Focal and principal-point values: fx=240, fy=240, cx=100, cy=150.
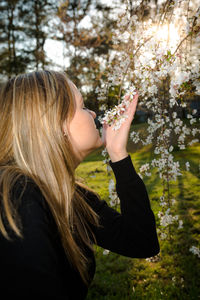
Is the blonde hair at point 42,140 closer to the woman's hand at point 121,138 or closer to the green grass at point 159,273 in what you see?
the woman's hand at point 121,138

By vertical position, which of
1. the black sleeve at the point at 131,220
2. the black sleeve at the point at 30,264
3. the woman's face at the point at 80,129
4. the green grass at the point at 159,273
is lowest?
the green grass at the point at 159,273

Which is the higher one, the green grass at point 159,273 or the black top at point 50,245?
the black top at point 50,245

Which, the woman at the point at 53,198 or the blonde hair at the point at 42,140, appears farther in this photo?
the blonde hair at the point at 42,140

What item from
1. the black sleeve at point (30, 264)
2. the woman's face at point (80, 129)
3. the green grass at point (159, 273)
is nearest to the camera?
the black sleeve at point (30, 264)

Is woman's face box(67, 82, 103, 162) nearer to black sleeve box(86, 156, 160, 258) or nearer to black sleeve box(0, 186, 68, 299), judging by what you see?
black sleeve box(86, 156, 160, 258)

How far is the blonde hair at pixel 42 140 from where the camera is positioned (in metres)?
0.92

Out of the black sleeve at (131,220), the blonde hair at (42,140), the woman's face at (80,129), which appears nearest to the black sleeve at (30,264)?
the blonde hair at (42,140)

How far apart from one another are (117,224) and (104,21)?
7850mm

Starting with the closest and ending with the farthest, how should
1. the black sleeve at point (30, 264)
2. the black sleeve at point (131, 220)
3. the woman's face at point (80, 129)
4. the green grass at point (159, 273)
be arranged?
the black sleeve at point (30, 264), the woman's face at point (80, 129), the black sleeve at point (131, 220), the green grass at point (159, 273)

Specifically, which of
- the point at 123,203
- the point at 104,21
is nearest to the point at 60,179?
the point at 123,203

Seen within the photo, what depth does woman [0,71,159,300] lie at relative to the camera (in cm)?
65

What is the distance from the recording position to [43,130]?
0.99 metres

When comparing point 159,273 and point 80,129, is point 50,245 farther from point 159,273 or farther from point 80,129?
point 159,273

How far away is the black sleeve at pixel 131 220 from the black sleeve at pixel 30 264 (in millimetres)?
683
